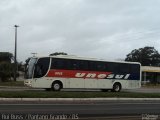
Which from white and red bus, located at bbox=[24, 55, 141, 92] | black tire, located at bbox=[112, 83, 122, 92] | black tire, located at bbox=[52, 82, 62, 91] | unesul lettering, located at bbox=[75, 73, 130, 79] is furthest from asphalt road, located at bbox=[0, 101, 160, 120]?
black tire, located at bbox=[112, 83, 122, 92]

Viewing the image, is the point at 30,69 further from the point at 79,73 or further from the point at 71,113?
the point at 71,113

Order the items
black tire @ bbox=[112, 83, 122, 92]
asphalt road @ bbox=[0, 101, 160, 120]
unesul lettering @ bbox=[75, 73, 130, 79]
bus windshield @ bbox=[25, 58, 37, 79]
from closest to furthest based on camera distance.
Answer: asphalt road @ bbox=[0, 101, 160, 120]
bus windshield @ bbox=[25, 58, 37, 79]
unesul lettering @ bbox=[75, 73, 130, 79]
black tire @ bbox=[112, 83, 122, 92]

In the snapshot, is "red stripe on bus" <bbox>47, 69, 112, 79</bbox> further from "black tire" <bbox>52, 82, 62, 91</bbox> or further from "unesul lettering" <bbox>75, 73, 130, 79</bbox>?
"black tire" <bbox>52, 82, 62, 91</bbox>

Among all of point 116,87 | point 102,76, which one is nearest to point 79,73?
point 102,76

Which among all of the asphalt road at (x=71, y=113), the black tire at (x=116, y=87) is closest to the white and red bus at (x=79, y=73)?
the black tire at (x=116, y=87)

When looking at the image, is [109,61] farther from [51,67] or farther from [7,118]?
[7,118]

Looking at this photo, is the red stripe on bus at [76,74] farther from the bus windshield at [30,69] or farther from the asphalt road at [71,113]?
the asphalt road at [71,113]

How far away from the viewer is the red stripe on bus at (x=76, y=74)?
115 ft

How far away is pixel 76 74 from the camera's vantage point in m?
36.4

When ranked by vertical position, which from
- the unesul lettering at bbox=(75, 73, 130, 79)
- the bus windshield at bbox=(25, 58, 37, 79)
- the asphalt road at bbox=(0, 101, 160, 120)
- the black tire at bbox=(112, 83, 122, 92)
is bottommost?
the asphalt road at bbox=(0, 101, 160, 120)

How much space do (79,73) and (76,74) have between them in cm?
31

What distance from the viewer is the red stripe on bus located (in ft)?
115

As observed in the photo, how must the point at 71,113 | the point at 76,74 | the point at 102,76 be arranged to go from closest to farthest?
1. the point at 71,113
2. the point at 76,74
3. the point at 102,76

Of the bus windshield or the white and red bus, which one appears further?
the bus windshield
